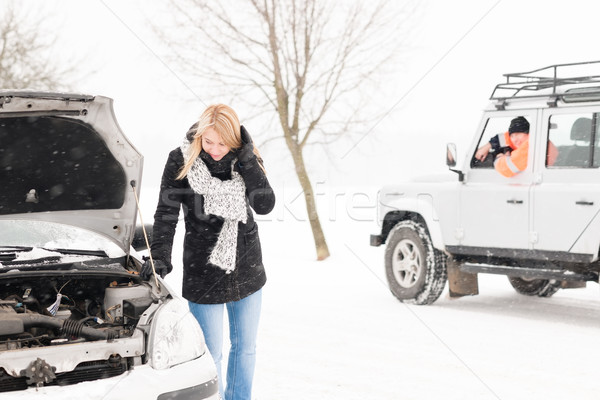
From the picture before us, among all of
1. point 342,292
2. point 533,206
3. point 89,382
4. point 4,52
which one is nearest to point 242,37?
point 342,292

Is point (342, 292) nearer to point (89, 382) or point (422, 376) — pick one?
point (422, 376)

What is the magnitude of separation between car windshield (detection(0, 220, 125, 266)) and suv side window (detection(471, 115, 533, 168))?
5119 mm

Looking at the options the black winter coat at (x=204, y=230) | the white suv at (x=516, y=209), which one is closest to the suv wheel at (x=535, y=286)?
the white suv at (x=516, y=209)

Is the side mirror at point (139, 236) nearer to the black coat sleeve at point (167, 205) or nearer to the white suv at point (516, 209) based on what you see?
the black coat sleeve at point (167, 205)

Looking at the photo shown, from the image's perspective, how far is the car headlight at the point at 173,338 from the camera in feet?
10.5

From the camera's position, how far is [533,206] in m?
7.37

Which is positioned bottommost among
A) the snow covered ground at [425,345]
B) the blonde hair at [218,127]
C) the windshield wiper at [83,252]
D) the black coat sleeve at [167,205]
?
the snow covered ground at [425,345]

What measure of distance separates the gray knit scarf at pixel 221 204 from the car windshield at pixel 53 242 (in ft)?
2.52

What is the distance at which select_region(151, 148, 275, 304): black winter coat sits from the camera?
396 cm

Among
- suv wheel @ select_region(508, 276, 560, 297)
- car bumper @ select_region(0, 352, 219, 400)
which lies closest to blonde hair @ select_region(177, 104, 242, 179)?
car bumper @ select_region(0, 352, 219, 400)

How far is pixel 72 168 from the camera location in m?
4.33

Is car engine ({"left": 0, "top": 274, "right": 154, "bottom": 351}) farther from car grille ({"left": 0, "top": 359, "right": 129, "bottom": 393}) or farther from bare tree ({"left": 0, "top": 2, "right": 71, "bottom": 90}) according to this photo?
bare tree ({"left": 0, "top": 2, "right": 71, "bottom": 90})

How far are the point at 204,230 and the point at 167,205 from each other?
0.26m

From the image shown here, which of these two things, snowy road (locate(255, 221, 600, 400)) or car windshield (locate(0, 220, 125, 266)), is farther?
snowy road (locate(255, 221, 600, 400))
